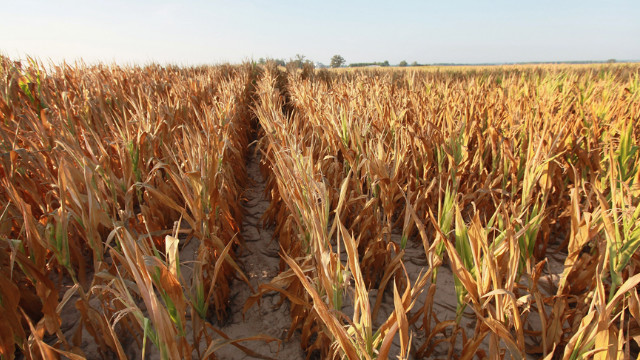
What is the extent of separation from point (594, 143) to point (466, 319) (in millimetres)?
1544

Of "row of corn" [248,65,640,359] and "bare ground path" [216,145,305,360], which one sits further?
"bare ground path" [216,145,305,360]

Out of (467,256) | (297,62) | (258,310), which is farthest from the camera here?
(297,62)

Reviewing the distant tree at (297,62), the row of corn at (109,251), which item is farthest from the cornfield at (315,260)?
the distant tree at (297,62)

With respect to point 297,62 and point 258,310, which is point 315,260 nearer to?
point 258,310

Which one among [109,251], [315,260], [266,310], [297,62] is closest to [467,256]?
[315,260]

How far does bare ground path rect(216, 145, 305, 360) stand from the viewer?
1.23 metres

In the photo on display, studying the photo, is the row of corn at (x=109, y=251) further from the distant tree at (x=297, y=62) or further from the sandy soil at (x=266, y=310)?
the distant tree at (x=297, y=62)

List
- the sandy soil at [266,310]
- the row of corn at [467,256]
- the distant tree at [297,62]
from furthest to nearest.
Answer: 1. the distant tree at [297,62]
2. the sandy soil at [266,310]
3. the row of corn at [467,256]

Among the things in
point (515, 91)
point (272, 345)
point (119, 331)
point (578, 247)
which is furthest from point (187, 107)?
point (515, 91)

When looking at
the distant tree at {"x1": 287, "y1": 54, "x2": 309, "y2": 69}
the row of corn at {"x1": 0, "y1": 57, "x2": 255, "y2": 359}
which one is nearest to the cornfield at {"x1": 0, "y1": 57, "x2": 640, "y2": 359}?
the row of corn at {"x1": 0, "y1": 57, "x2": 255, "y2": 359}

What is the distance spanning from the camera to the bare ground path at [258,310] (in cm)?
123

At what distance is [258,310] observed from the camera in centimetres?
141

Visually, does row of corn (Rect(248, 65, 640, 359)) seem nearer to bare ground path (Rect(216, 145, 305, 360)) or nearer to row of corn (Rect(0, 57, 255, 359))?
bare ground path (Rect(216, 145, 305, 360))

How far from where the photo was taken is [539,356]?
1.21 meters
